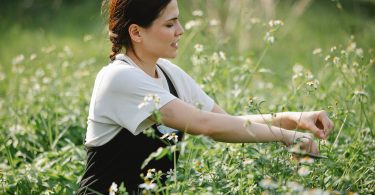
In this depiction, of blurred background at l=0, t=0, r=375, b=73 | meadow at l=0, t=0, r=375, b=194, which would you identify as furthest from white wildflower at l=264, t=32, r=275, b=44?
blurred background at l=0, t=0, r=375, b=73

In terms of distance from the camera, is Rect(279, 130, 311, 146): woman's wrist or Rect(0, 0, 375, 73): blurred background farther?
Rect(0, 0, 375, 73): blurred background

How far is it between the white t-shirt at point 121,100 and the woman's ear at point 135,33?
0.09 meters

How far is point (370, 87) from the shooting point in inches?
178

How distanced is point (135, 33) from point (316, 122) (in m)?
0.80

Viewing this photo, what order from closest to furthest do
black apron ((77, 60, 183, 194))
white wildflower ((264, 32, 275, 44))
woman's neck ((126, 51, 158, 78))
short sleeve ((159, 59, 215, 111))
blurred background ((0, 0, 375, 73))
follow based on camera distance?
black apron ((77, 60, 183, 194)), woman's neck ((126, 51, 158, 78)), short sleeve ((159, 59, 215, 111)), white wildflower ((264, 32, 275, 44)), blurred background ((0, 0, 375, 73))

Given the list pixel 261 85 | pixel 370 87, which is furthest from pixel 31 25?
pixel 370 87

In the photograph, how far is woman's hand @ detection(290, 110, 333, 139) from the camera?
8.32 feet

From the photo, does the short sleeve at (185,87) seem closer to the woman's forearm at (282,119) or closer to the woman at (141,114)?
the woman at (141,114)

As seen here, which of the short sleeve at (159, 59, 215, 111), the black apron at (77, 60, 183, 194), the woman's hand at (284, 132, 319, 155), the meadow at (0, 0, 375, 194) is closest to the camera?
the woman's hand at (284, 132, 319, 155)

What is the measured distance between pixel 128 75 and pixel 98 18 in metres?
6.28

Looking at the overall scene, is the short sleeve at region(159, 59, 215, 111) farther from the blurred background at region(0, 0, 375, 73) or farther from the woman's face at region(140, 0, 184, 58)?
the blurred background at region(0, 0, 375, 73)

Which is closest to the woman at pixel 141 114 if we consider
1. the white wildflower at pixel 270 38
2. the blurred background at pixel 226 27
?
the white wildflower at pixel 270 38

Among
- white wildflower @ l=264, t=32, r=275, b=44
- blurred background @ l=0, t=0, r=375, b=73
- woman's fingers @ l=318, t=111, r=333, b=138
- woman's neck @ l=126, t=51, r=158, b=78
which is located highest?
blurred background @ l=0, t=0, r=375, b=73

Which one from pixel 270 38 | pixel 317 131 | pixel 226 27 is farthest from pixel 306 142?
pixel 226 27
